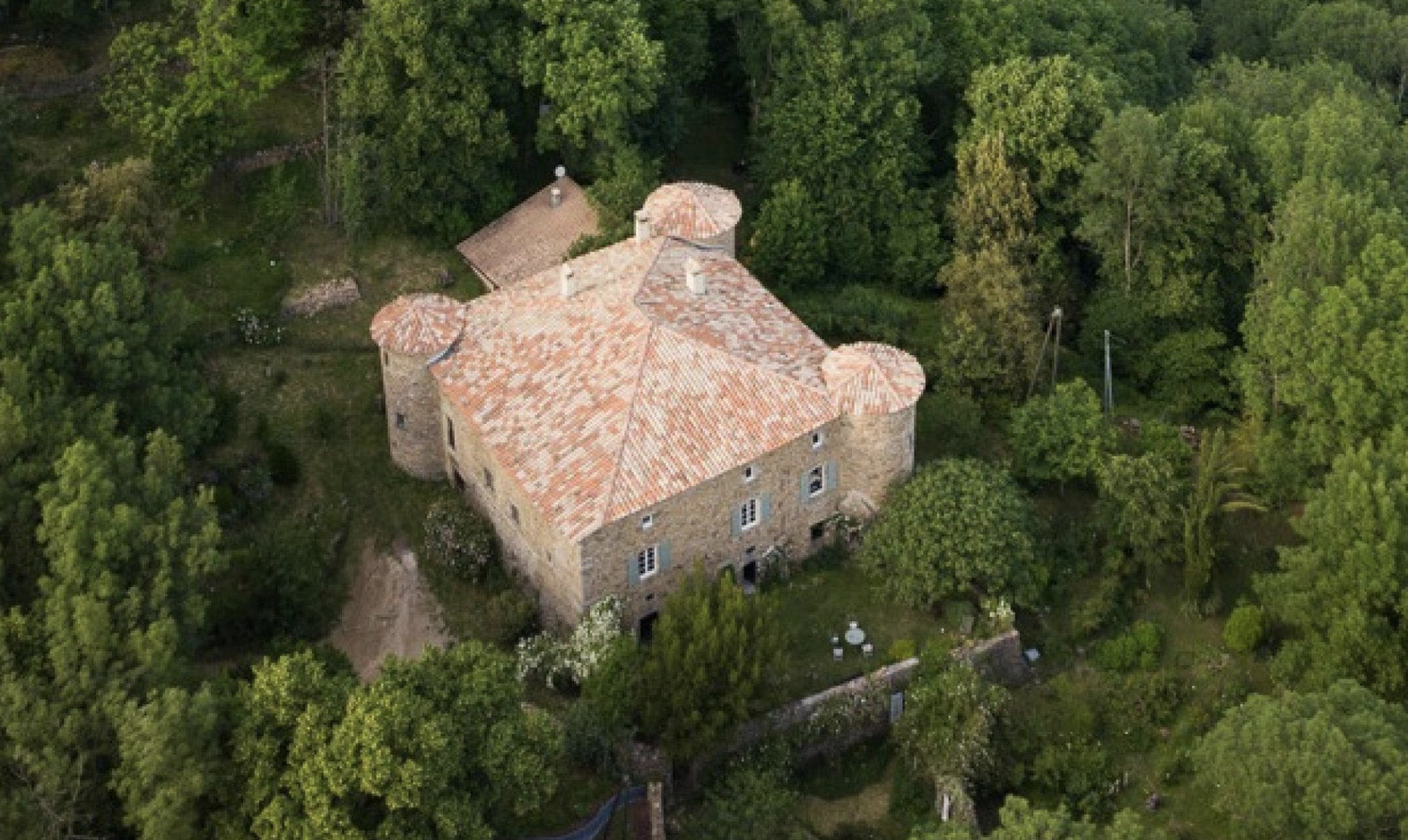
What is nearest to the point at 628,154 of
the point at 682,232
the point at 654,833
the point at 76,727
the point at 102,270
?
the point at 682,232

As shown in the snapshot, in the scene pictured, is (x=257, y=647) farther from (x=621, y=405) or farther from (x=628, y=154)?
(x=628, y=154)

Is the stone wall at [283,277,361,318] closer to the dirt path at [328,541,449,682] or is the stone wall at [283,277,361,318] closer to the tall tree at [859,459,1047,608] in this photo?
the dirt path at [328,541,449,682]

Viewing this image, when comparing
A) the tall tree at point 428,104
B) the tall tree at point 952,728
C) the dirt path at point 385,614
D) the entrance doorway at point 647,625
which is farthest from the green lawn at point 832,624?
the tall tree at point 428,104

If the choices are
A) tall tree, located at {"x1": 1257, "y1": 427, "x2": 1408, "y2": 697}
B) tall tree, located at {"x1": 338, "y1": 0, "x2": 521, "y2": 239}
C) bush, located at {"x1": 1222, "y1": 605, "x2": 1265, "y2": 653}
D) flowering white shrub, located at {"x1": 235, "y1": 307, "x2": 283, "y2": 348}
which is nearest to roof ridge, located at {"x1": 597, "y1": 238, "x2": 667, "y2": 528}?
tall tree, located at {"x1": 338, "y1": 0, "x2": 521, "y2": 239}

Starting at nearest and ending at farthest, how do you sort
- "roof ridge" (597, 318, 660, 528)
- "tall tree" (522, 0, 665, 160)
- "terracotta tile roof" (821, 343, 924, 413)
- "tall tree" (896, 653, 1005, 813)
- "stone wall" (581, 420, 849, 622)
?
"tall tree" (896, 653, 1005, 813) → "roof ridge" (597, 318, 660, 528) → "stone wall" (581, 420, 849, 622) → "terracotta tile roof" (821, 343, 924, 413) → "tall tree" (522, 0, 665, 160)

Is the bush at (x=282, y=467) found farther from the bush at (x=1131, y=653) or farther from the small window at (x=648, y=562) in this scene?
the bush at (x=1131, y=653)

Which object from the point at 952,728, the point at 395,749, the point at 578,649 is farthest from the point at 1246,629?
the point at 395,749
